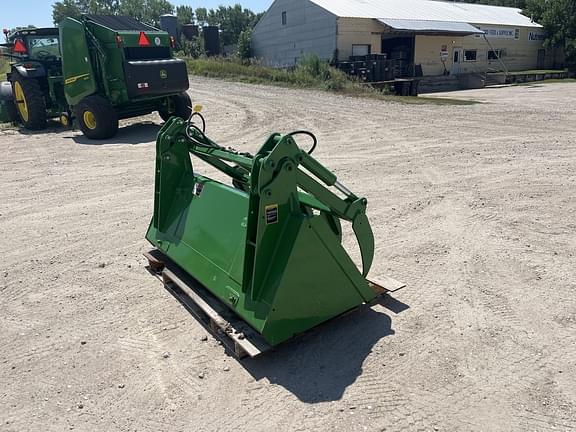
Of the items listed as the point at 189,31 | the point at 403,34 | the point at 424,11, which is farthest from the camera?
the point at 189,31

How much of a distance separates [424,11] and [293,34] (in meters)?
9.76

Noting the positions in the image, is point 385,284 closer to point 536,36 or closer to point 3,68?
point 3,68

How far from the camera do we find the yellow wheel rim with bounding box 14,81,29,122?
11251 mm

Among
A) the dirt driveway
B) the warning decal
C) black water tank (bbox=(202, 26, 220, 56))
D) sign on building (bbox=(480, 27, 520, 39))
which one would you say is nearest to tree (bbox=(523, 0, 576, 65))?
sign on building (bbox=(480, 27, 520, 39))

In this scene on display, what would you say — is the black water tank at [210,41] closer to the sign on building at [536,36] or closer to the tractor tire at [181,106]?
the tractor tire at [181,106]

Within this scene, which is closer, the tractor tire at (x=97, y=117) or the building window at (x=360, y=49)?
the tractor tire at (x=97, y=117)

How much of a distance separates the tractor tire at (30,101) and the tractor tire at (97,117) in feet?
5.13

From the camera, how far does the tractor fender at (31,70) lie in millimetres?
11039

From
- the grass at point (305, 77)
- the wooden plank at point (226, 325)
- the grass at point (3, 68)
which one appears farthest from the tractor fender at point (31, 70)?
the grass at point (3, 68)

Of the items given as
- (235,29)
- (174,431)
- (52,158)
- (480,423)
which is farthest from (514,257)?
(235,29)

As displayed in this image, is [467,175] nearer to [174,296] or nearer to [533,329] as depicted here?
[533,329]

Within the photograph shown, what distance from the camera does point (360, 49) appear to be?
86.3 feet

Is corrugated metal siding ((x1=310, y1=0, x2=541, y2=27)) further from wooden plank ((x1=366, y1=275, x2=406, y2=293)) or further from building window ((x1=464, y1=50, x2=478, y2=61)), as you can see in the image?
wooden plank ((x1=366, y1=275, x2=406, y2=293))

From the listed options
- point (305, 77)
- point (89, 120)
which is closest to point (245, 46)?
point (305, 77)
